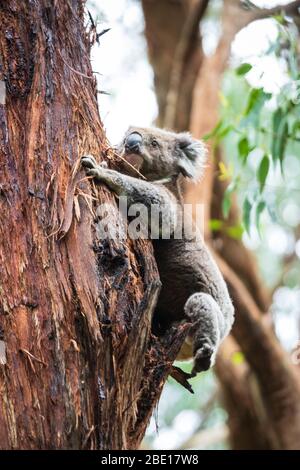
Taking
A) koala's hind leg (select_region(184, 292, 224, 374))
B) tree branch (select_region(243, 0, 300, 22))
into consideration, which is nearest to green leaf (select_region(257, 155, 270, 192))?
koala's hind leg (select_region(184, 292, 224, 374))

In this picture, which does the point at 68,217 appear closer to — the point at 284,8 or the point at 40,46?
the point at 40,46

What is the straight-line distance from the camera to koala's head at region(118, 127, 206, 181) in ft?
13.1

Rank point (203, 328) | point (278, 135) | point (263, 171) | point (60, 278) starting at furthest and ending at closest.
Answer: point (278, 135)
point (263, 171)
point (203, 328)
point (60, 278)

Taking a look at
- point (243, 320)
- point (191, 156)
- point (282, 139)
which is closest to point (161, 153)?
point (191, 156)

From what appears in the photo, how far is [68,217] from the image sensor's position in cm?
280

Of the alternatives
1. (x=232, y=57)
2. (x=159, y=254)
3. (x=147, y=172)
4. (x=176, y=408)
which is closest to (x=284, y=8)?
(x=232, y=57)

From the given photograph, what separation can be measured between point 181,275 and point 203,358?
650 mm

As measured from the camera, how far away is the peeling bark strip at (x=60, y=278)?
2.54 m

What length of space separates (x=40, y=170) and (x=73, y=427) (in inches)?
41.2

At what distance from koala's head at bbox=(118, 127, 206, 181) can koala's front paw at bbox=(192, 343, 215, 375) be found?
118cm

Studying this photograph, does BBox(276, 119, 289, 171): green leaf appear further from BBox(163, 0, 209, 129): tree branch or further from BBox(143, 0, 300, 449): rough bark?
BBox(163, 0, 209, 129): tree branch

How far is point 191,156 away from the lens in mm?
4398

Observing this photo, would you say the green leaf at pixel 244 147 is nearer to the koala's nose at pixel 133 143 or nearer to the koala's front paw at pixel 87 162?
the koala's nose at pixel 133 143

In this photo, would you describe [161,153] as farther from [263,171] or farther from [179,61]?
[179,61]
